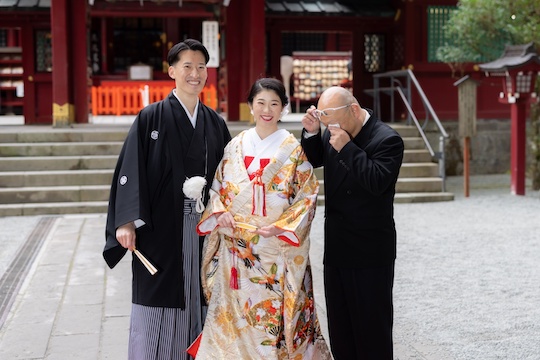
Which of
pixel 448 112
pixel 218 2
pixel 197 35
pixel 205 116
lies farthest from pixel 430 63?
pixel 205 116

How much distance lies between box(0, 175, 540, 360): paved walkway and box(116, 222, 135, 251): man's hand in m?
1.06

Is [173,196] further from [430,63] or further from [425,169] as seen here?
[430,63]

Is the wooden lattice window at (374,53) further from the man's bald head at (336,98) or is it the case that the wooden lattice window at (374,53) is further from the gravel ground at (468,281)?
the man's bald head at (336,98)

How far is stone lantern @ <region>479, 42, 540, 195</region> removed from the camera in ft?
34.6

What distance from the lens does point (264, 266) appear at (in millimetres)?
3510

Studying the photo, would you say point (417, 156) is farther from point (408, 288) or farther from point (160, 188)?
point (160, 188)

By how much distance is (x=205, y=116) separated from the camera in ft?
12.2

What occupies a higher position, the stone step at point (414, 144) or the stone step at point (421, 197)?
the stone step at point (414, 144)

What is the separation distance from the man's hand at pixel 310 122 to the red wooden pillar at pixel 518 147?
8334 mm

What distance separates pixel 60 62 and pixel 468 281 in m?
8.29

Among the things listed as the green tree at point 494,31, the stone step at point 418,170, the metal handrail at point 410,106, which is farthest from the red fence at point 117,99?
the stone step at point 418,170

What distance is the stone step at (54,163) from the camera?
10250 millimetres

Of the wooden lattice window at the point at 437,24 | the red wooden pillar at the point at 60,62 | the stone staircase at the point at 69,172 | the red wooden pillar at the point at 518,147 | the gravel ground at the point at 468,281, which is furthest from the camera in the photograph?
the wooden lattice window at the point at 437,24

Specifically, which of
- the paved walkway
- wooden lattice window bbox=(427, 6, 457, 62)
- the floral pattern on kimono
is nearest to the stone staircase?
the paved walkway
